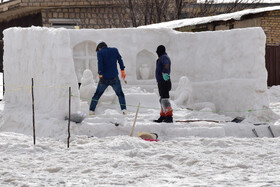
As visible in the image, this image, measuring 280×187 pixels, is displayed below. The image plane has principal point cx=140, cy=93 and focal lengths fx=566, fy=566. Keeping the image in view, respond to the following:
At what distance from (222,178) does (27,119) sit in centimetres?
510

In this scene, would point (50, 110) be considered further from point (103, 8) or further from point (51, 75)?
point (103, 8)

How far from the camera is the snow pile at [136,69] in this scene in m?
10.7

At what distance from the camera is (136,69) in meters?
14.5

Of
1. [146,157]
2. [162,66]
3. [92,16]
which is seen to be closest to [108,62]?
[162,66]

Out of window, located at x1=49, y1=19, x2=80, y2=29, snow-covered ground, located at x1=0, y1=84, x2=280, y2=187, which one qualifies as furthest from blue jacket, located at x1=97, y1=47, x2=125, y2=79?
window, located at x1=49, y1=19, x2=80, y2=29

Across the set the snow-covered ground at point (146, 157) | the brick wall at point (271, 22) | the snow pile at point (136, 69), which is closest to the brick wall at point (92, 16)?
the brick wall at point (271, 22)

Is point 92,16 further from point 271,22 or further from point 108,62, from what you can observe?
point 108,62

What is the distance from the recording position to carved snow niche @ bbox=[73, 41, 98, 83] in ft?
45.7

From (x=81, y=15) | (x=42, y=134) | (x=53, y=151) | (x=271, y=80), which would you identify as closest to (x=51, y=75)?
(x=42, y=134)

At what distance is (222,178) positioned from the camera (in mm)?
6250

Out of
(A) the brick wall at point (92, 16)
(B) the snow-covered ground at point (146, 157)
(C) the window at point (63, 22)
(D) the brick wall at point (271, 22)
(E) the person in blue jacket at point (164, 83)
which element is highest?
(A) the brick wall at point (92, 16)

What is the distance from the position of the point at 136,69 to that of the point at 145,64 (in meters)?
0.29

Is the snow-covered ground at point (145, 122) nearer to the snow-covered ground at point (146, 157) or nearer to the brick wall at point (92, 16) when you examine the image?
the snow-covered ground at point (146, 157)

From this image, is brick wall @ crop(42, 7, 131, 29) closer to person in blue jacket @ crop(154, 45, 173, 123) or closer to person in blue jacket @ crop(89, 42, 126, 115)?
person in blue jacket @ crop(89, 42, 126, 115)
